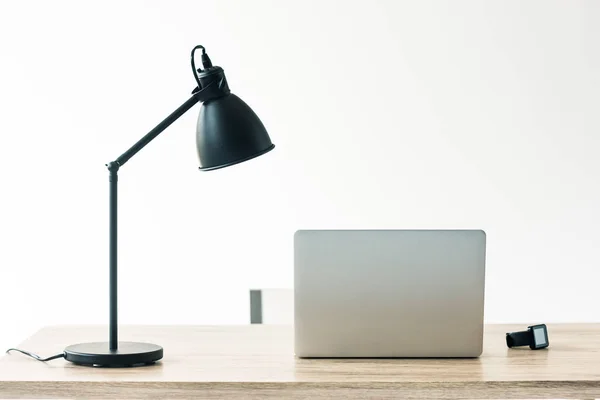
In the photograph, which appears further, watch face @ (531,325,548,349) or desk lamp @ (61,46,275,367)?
watch face @ (531,325,548,349)

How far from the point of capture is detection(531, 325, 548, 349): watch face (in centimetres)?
174

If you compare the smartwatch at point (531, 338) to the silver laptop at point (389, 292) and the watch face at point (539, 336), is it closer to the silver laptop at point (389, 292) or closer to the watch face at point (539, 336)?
the watch face at point (539, 336)

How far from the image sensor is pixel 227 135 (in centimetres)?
162

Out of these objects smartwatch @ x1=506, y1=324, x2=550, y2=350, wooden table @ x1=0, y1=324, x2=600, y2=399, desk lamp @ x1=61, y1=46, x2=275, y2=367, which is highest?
desk lamp @ x1=61, y1=46, x2=275, y2=367

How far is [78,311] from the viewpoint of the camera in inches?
151

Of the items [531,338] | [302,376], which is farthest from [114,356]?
[531,338]

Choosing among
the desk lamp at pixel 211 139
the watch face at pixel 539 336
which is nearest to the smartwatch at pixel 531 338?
the watch face at pixel 539 336

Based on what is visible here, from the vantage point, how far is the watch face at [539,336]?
5.69 feet

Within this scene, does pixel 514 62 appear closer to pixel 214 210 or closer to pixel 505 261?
pixel 505 261

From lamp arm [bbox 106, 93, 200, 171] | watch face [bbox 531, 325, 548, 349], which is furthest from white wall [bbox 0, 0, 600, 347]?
lamp arm [bbox 106, 93, 200, 171]

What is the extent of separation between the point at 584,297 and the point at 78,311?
89.9 inches

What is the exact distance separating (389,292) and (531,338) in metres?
0.35

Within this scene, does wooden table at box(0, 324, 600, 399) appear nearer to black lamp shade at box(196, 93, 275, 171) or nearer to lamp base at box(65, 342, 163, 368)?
lamp base at box(65, 342, 163, 368)

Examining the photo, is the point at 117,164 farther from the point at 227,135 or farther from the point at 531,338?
the point at 531,338
